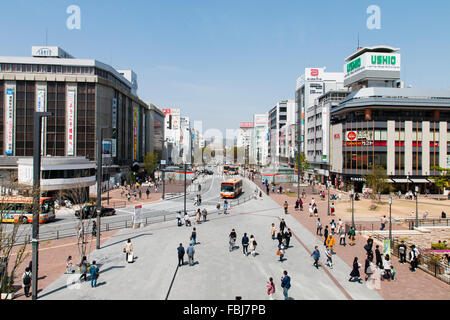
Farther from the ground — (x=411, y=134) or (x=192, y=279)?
(x=411, y=134)

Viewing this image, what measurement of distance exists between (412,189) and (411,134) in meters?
10.3

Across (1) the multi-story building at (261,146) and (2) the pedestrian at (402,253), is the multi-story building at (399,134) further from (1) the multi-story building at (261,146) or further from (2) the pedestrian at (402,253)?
(1) the multi-story building at (261,146)

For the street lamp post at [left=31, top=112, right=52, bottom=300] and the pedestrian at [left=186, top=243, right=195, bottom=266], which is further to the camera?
the pedestrian at [left=186, top=243, right=195, bottom=266]

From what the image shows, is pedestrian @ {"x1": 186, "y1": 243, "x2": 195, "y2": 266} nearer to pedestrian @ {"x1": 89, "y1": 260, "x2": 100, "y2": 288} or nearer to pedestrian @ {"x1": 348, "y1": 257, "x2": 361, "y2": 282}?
pedestrian @ {"x1": 89, "y1": 260, "x2": 100, "y2": 288}

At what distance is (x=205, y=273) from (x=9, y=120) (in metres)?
→ 54.5

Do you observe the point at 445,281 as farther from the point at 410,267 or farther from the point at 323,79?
the point at 323,79

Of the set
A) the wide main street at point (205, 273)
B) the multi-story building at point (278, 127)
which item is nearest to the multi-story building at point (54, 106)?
the wide main street at point (205, 273)

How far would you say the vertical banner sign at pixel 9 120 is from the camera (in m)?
53.8

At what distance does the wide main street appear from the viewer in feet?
45.3

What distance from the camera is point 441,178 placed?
52.4 m

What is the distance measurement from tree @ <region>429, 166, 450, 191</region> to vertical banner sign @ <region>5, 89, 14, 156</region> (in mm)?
74932

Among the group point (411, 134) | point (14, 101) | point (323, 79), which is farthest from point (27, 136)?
point (323, 79)

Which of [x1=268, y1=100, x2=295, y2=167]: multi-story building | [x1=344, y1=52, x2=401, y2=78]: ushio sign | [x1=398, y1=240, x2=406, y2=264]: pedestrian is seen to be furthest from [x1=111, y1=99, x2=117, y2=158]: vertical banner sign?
[x1=268, y1=100, x2=295, y2=167]: multi-story building
